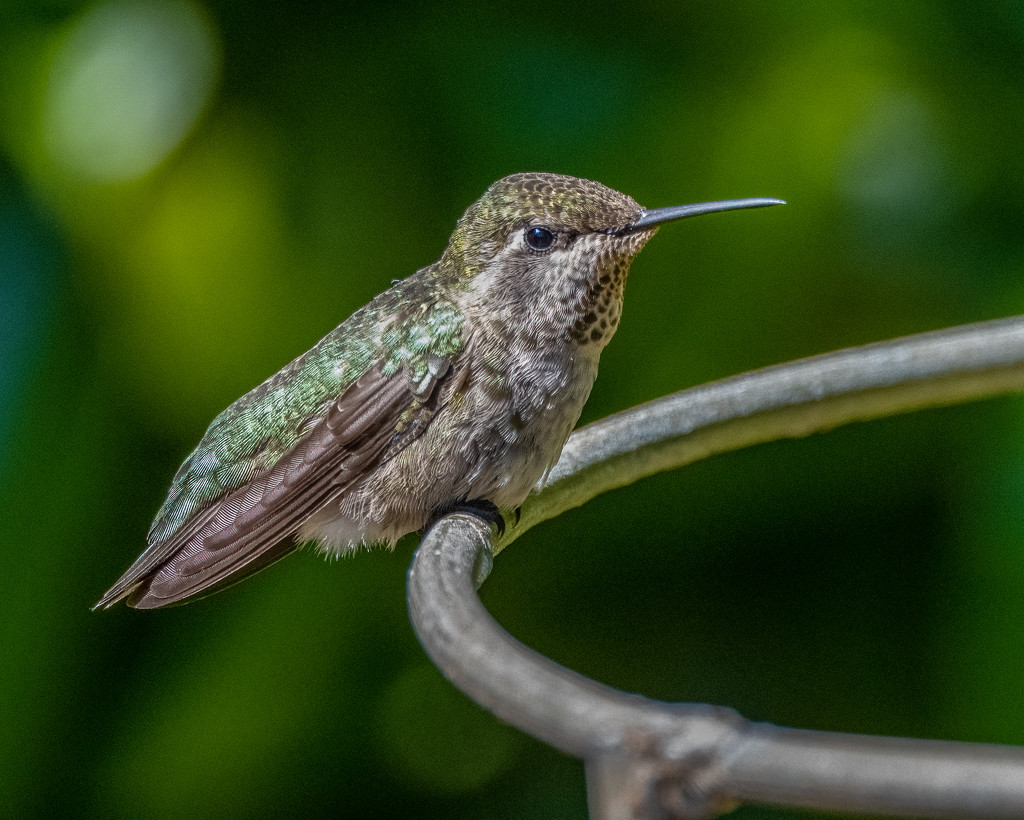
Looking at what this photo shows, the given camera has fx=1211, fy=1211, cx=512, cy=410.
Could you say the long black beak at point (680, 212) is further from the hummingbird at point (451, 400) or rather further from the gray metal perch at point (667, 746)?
the gray metal perch at point (667, 746)

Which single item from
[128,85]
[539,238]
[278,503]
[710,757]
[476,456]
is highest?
[128,85]

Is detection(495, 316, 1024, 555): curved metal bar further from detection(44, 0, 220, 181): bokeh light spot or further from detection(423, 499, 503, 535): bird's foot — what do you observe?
detection(44, 0, 220, 181): bokeh light spot

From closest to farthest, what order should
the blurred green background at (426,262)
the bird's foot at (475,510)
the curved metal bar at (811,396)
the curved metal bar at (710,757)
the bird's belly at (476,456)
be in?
the curved metal bar at (710,757)
the curved metal bar at (811,396)
the bird's foot at (475,510)
the bird's belly at (476,456)
the blurred green background at (426,262)

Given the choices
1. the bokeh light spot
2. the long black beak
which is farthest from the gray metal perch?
the bokeh light spot

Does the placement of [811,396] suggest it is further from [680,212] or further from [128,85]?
[128,85]

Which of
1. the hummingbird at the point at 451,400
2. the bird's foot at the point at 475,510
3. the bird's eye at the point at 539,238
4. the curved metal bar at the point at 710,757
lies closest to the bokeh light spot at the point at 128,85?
the hummingbird at the point at 451,400

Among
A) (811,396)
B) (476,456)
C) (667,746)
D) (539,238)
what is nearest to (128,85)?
(539,238)

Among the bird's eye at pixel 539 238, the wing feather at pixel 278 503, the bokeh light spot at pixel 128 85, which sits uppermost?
the bokeh light spot at pixel 128 85
